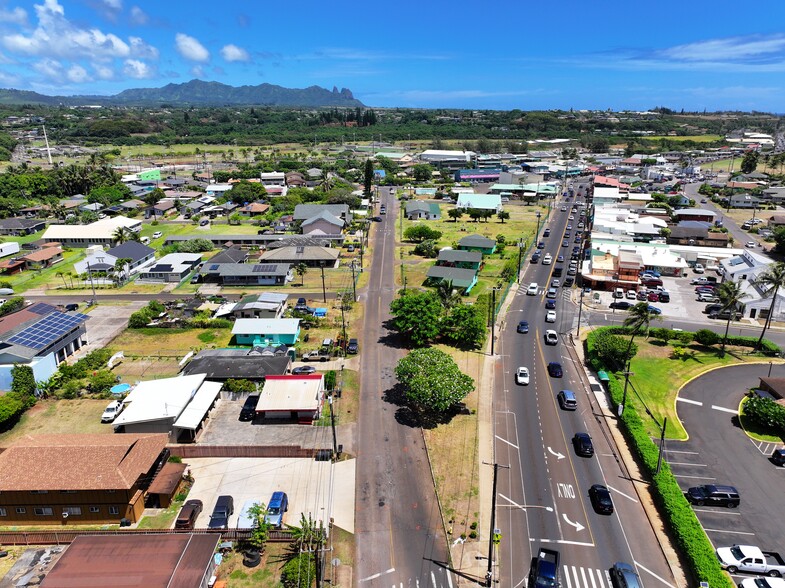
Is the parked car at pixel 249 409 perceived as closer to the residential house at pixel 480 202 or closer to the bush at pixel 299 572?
the bush at pixel 299 572

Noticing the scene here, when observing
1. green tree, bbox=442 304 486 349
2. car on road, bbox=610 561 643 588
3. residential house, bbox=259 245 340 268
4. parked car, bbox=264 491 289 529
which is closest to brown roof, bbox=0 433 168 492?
parked car, bbox=264 491 289 529

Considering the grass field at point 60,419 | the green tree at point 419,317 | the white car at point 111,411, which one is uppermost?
the green tree at point 419,317

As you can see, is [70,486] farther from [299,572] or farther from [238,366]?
[238,366]

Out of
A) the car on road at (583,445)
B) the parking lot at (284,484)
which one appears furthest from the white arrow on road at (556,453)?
the parking lot at (284,484)

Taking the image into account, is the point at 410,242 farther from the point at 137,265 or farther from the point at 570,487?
the point at 570,487

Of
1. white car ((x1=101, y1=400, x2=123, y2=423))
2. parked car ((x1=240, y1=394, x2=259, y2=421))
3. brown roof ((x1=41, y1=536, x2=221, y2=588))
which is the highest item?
brown roof ((x1=41, y1=536, x2=221, y2=588))

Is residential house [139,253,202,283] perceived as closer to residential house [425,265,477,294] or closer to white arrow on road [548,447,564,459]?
residential house [425,265,477,294]
